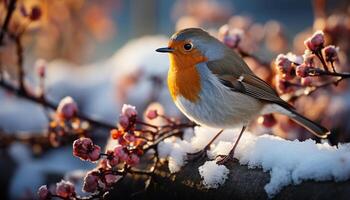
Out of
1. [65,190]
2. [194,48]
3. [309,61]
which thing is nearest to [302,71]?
[309,61]

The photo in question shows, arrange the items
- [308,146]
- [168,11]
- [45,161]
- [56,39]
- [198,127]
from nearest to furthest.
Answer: [308,146] → [198,127] → [45,161] → [56,39] → [168,11]

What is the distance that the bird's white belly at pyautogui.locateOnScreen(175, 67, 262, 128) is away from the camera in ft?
6.38

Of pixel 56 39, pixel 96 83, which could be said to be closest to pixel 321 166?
pixel 96 83

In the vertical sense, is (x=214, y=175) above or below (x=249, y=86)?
below

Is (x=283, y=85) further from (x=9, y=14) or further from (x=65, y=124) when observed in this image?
(x=9, y=14)

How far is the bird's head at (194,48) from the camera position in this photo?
6.76 feet

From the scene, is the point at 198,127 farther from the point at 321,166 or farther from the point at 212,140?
the point at 321,166

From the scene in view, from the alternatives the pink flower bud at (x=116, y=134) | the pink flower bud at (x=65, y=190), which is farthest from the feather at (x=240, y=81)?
the pink flower bud at (x=65, y=190)

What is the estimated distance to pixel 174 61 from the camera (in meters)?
2.07

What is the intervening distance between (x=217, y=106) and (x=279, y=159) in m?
0.36

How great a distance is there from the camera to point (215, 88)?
197 cm

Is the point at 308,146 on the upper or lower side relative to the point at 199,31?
lower

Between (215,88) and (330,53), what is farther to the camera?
(215,88)

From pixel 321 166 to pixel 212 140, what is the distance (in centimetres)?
51
